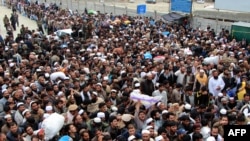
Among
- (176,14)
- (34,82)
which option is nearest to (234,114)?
(34,82)

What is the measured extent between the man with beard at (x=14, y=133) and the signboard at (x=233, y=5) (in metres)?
17.5

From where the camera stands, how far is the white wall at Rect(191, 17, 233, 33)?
64.9 ft

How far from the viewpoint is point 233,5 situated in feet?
72.8

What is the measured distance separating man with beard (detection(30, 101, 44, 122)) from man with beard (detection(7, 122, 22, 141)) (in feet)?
1.84

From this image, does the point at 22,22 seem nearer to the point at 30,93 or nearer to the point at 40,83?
the point at 40,83

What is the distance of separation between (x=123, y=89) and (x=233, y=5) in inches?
592

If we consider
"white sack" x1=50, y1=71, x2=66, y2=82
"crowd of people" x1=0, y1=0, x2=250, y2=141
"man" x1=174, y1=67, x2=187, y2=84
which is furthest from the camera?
"man" x1=174, y1=67, x2=187, y2=84

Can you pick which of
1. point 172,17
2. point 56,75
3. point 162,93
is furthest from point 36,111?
point 172,17

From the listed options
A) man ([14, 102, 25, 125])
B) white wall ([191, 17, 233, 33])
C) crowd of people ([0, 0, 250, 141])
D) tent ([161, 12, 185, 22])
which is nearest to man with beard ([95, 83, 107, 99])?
crowd of people ([0, 0, 250, 141])

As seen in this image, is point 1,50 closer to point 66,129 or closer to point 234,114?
point 66,129

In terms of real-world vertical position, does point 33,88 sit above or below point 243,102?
above

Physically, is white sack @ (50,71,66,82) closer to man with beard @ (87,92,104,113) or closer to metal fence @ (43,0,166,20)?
man with beard @ (87,92,104,113)

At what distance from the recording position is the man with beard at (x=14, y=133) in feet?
21.9

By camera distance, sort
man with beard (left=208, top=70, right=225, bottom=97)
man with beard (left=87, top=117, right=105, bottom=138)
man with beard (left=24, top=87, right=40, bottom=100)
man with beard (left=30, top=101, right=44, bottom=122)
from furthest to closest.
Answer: man with beard (left=208, top=70, right=225, bottom=97)
man with beard (left=24, top=87, right=40, bottom=100)
man with beard (left=30, top=101, right=44, bottom=122)
man with beard (left=87, top=117, right=105, bottom=138)
